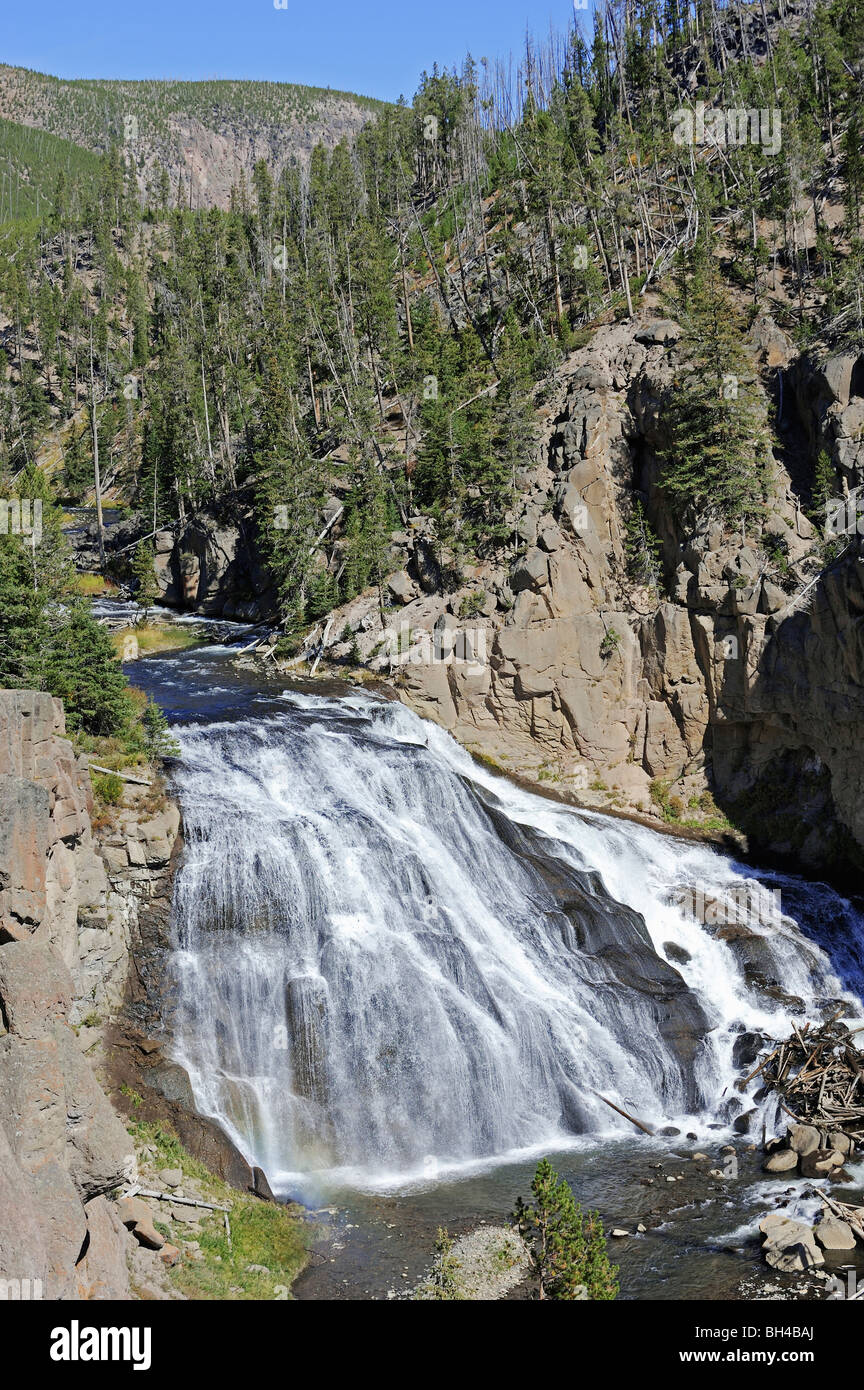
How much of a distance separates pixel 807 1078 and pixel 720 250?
4828cm

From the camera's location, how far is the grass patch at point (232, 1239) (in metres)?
16.0

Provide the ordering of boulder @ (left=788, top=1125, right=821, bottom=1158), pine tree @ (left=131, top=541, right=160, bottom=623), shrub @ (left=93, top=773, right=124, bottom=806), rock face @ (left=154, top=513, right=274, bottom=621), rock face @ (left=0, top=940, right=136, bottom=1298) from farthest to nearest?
pine tree @ (left=131, top=541, right=160, bottom=623) < rock face @ (left=154, top=513, right=274, bottom=621) < shrub @ (left=93, top=773, right=124, bottom=806) < boulder @ (left=788, top=1125, right=821, bottom=1158) < rock face @ (left=0, top=940, right=136, bottom=1298)

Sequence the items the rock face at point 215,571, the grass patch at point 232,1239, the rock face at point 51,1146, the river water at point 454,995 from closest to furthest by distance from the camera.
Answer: the rock face at point 51,1146, the grass patch at point 232,1239, the river water at point 454,995, the rock face at point 215,571

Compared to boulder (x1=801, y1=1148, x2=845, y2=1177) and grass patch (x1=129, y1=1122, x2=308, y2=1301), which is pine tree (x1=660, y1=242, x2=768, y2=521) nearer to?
boulder (x1=801, y1=1148, x2=845, y2=1177)

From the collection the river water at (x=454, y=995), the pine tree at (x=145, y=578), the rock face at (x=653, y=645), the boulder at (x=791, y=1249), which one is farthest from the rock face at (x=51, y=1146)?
the pine tree at (x=145, y=578)

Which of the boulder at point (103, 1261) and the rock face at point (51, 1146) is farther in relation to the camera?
the boulder at point (103, 1261)

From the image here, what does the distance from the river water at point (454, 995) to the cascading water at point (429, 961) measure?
7cm

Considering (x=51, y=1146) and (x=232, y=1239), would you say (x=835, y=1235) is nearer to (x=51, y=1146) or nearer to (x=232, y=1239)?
(x=232, y=1239)

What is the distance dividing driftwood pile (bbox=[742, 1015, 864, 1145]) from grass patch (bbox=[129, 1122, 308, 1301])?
12138 mm

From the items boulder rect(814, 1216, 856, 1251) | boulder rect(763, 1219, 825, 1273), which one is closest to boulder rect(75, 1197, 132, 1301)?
boulder rect(763, 1219, 825, 1273)

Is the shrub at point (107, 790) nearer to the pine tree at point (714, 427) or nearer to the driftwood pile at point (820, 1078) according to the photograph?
the driftwood pile at point (820, 1078)

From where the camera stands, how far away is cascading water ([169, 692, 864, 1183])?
73.0 feet

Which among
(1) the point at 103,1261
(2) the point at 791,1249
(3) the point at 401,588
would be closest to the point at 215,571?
(3) the point at 401,588

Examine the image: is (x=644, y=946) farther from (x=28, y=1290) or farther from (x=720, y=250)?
(x=720, y=250)
